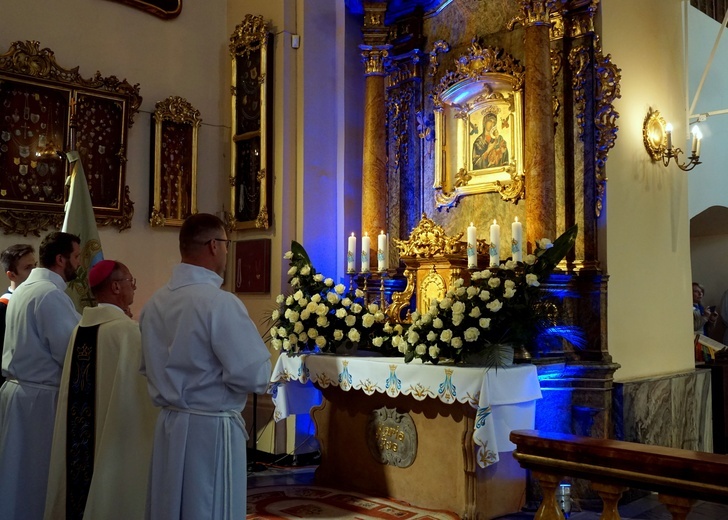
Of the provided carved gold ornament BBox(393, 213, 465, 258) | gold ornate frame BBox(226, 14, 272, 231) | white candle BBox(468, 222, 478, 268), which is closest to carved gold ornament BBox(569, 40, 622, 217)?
white candle BBox(468, 222, 478, 268)

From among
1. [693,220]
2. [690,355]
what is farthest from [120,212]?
[693,220]

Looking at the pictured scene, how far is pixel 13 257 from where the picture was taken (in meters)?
4.92

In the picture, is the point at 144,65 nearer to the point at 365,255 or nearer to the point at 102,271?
the point at 365,255

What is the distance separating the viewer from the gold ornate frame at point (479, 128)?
21.6 feet

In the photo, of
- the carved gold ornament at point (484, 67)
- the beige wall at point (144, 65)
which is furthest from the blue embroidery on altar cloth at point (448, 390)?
the beige wall at point (144, 65)

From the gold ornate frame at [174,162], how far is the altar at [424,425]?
84.5 inches

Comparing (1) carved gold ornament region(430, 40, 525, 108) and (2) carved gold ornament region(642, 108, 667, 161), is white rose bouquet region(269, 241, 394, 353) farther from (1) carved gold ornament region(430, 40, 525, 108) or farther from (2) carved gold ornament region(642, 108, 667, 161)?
(2) carved gold ornament region(642, 108, 667, 161)

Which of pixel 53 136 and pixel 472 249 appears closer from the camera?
pixel 472 249

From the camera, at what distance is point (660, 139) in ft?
22.0

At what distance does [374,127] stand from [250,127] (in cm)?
127

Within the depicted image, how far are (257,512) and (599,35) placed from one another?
4467mm

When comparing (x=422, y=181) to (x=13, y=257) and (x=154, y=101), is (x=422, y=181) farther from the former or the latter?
(x=13, y=257)

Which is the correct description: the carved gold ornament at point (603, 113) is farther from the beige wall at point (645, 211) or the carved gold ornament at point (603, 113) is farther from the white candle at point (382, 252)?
the white candle at point (382, 252)

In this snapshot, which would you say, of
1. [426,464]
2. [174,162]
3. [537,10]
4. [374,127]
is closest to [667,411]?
[426,464]
